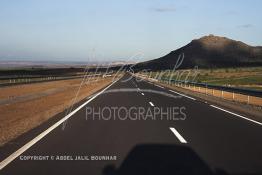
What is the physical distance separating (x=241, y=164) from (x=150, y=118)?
7908 mm

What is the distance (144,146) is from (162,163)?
1.84 meters

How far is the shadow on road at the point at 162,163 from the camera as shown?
7395 millimetres

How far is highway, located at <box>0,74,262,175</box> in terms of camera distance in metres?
7.71

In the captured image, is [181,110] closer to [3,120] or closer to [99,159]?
[3,120]

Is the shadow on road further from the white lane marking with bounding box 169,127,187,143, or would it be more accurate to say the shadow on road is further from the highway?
the white lane marking with bounding box 169,127,187,143

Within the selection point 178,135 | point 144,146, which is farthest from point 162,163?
point 178,135

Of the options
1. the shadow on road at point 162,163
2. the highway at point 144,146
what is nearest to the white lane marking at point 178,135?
the highway at point 144,146

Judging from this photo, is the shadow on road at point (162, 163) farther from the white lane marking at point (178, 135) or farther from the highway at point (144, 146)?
the white lane marking at point (178, 135)

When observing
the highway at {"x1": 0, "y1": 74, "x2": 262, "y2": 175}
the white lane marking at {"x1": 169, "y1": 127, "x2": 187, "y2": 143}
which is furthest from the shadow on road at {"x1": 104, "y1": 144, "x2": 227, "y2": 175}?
the white lane marking at {"x1": 169, "y1": 127, "x2": 187, "y2": 143}

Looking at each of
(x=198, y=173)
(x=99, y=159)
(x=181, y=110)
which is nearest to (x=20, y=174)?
(x=99, y=159)

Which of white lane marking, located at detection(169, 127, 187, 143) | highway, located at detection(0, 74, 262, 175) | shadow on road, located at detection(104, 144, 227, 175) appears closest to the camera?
shadow on road, located at detection(104, 144, 227, 175)

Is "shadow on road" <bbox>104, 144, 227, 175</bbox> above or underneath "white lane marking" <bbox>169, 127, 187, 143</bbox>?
above

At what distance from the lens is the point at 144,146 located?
9898 mm

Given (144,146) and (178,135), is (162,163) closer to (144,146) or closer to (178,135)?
(144,146)
